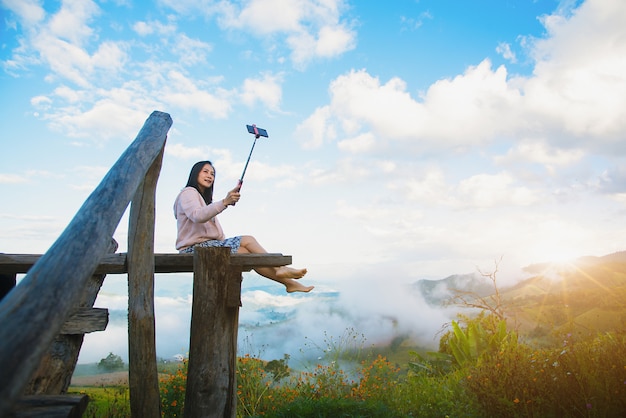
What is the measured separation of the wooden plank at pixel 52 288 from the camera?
1288 mm

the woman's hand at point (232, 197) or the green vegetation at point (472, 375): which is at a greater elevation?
the woman's hand at point (232, 197)

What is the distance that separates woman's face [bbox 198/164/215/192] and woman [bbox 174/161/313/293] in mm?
137

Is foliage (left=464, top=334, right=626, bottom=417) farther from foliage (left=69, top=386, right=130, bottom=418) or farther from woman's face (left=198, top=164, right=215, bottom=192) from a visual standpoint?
foliage (left=69, top=386, right=130, bottom=418)

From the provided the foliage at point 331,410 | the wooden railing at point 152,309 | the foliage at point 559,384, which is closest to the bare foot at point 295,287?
the wooden railing at point 152,309

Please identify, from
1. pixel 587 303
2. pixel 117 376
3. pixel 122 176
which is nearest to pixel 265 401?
pixel 117 376

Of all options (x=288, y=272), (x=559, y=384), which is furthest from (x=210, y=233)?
(x=559, y=384)

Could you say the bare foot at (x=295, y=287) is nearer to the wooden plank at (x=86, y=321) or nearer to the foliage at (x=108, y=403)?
the wooden plank at (x=86, y=321)

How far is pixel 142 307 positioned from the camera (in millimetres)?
3709

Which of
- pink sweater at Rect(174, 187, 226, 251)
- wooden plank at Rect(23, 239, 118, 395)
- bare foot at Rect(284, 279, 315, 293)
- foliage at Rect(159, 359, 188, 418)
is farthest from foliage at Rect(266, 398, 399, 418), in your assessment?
foliage at Rect(159, 359, 188, 418)

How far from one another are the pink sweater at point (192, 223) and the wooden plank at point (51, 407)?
2329 millimetres

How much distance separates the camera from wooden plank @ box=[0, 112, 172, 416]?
1.29 metres

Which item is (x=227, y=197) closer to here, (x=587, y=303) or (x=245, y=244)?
(x=245, y=244)

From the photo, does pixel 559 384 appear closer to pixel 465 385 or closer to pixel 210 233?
pixel 465 385

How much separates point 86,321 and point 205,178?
1834 millimetres
